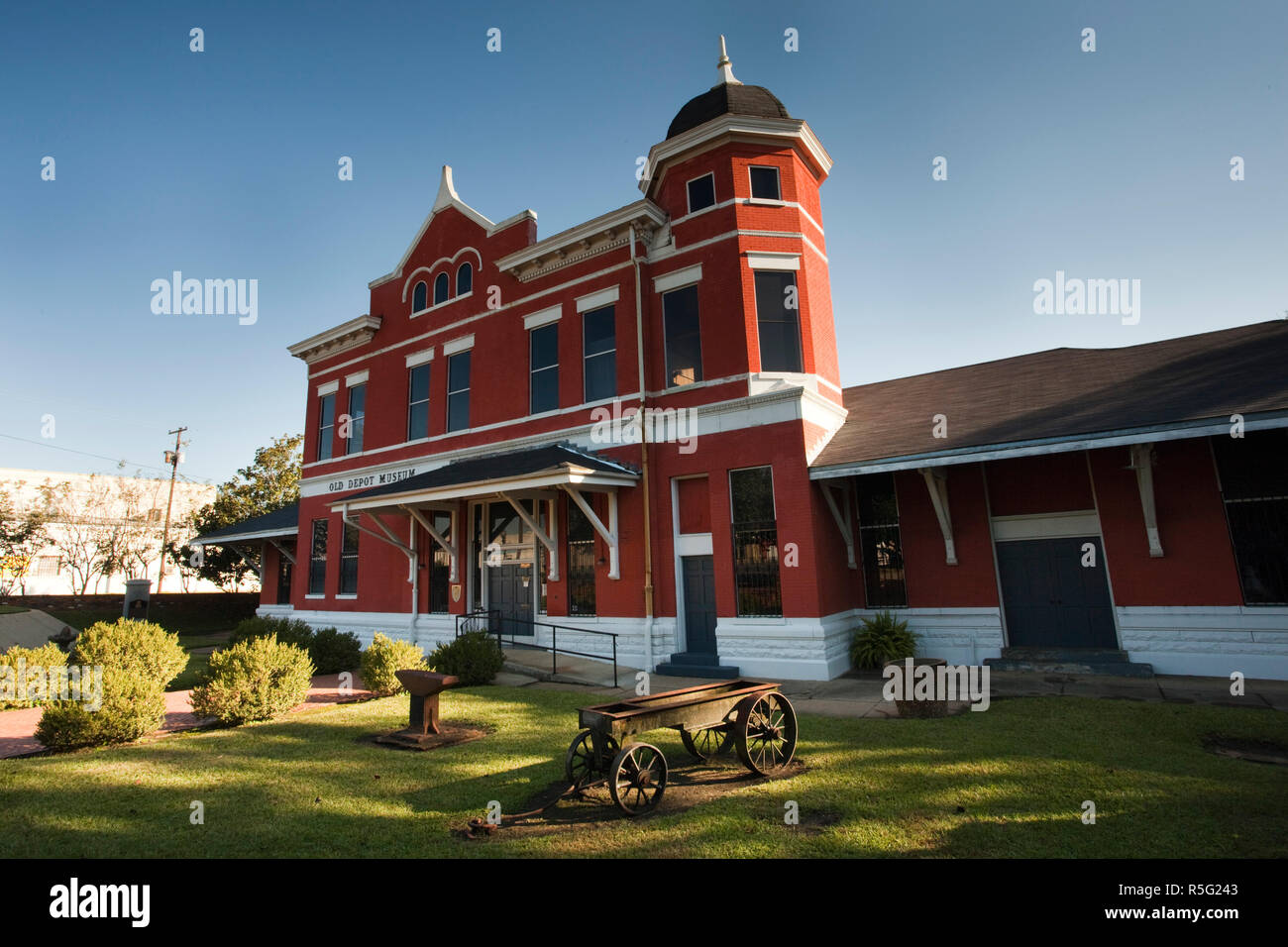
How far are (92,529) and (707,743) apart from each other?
42722 mm

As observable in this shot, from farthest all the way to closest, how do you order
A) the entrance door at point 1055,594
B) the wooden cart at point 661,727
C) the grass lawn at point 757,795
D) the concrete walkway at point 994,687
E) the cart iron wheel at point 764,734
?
1. the entrance door at point 1055,594
2. the concrete walkway at point 994,687
3. the cart iron wheel at point 764,734
4. the wooden cart at point 661,727
5. the grass lawn at point 757,795

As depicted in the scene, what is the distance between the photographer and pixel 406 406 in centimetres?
2044

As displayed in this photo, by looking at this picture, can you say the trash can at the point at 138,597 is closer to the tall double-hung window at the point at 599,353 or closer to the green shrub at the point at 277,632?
the green shrub at the point at 277,632

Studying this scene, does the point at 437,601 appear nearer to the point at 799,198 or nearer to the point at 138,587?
the point at 138,587

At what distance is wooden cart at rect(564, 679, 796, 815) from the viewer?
18.4ft

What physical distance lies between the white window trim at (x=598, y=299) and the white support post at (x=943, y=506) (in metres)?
8.35

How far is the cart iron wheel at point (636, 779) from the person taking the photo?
542 cm

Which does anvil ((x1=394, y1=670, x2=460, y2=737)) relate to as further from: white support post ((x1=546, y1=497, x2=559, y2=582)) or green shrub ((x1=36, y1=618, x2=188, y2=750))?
white support post ((x1=546, y1=497, x2=559, y2=582))

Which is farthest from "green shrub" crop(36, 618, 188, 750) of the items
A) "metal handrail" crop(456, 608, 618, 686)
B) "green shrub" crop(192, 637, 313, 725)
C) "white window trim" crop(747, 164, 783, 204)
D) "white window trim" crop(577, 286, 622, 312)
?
"white window trim" crop(747, 164, 783, 204)

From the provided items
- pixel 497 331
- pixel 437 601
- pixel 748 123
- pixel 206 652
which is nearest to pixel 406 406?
pixel 497 331

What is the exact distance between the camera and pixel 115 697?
27.1 feet

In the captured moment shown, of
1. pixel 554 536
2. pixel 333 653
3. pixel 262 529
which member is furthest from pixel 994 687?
pixel 262 529

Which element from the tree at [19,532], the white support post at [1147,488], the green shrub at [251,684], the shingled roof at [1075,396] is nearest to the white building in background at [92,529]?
the tree at [19,532]

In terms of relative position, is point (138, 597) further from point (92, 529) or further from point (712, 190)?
point (92, 529)
